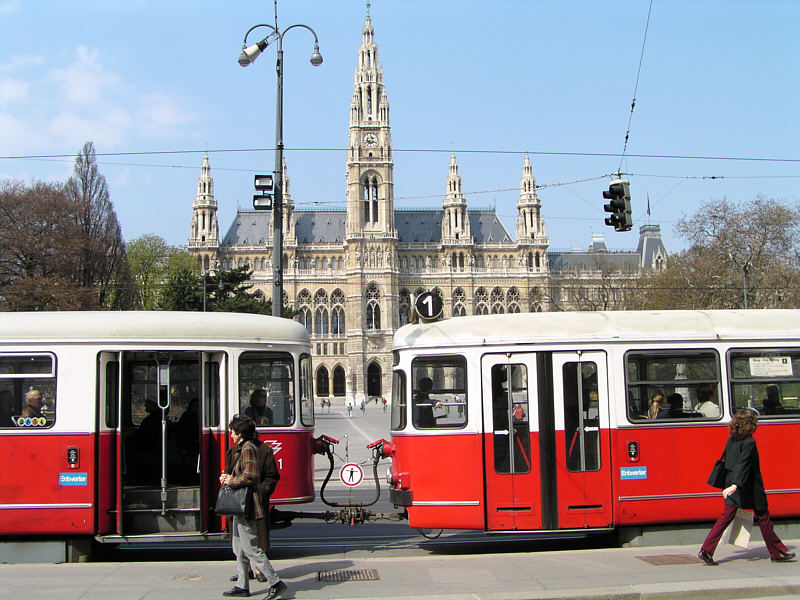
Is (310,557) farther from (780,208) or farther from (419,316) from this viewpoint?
(780,208)

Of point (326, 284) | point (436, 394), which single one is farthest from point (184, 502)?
point (326, 284)

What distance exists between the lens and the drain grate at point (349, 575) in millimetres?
8305

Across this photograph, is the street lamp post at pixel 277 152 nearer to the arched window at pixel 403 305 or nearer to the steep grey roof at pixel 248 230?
the arched window at pixel 403 305

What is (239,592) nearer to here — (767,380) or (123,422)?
(123,422)

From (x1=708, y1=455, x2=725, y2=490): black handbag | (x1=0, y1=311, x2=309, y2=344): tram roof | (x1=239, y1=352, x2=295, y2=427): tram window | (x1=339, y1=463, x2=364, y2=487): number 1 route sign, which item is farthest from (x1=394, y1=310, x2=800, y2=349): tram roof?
(x1=339, y1=463, x2=364, y2=487): number 1 route sign

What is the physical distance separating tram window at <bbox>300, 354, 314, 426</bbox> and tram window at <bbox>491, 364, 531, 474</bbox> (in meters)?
2.30

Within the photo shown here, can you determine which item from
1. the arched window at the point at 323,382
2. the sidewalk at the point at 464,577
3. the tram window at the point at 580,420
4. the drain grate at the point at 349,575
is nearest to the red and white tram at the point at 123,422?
the sidewalk at the point at 464,577

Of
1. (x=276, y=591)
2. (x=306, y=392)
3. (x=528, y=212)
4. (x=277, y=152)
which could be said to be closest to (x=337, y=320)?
(x=528, y=212)

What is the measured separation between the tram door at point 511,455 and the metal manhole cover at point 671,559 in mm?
1271

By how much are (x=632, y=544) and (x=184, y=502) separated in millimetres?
5270

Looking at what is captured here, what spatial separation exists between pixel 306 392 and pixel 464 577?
3141 mm

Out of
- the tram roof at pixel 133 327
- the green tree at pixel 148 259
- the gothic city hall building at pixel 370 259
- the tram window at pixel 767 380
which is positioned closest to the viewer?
the tram roof at pixel 133 327

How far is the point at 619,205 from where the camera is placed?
54.4 feet

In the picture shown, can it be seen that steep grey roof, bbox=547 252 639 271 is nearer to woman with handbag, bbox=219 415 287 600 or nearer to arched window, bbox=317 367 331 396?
arched window, bbox=317 367 331 396
